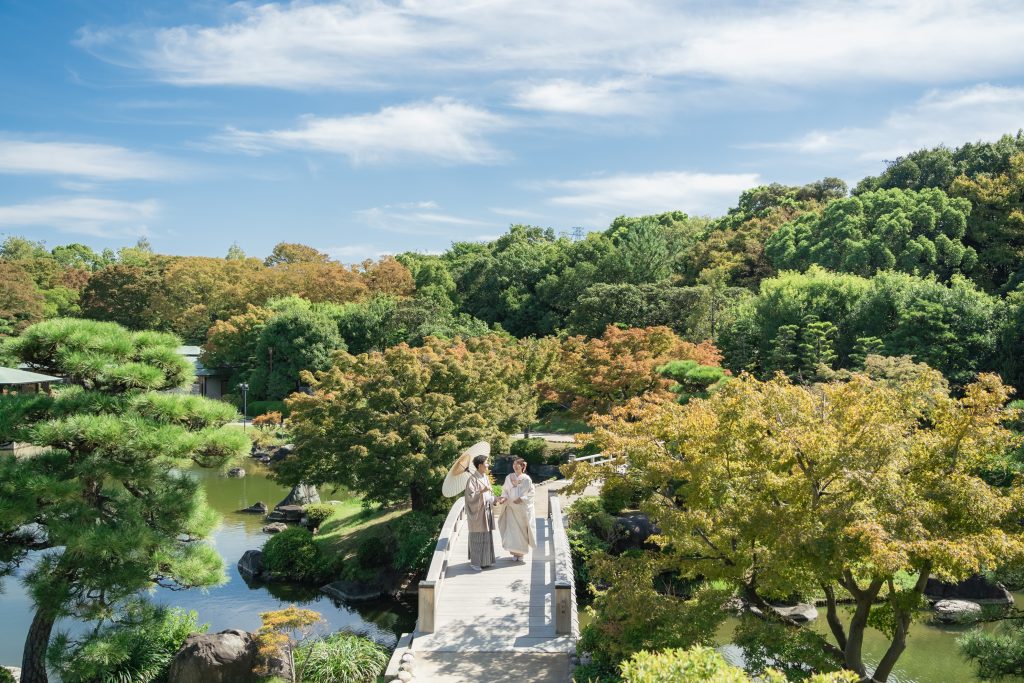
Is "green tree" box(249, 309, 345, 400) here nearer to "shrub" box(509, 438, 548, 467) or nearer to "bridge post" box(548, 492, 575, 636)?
"shrub" box(509, 438, 548, 467)

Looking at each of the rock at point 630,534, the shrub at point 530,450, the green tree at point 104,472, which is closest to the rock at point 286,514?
the shrub at point 530,450

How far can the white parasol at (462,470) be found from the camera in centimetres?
1284

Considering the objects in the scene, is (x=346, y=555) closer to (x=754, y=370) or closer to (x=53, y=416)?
(x=53, y=416)

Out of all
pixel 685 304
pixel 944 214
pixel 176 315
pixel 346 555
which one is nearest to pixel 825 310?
pixel 685 304

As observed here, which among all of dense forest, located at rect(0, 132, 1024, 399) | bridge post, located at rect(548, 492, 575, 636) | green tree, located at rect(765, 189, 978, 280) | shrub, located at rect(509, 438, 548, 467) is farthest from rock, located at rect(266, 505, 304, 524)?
green tree, located at rect(765, 189, 978, 280)

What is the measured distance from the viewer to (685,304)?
37719 mm

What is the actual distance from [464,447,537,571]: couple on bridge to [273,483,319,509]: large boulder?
41.9ft

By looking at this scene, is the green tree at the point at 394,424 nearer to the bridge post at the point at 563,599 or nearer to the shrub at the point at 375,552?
the shrub at the point at 375,552

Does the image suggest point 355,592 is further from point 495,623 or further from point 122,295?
point 122,295

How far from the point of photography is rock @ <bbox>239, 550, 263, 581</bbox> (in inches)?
730

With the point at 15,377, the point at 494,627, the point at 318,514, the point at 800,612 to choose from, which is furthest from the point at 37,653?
the point at 15,377

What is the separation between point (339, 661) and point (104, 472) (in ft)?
14.7

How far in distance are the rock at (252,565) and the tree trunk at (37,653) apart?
26.7 ft

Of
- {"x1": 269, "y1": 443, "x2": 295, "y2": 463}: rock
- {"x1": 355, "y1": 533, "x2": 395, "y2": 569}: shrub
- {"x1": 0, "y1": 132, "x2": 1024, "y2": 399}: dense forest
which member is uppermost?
{"x1": 0, "y1": 132, "x2": 1024, "y2": 399}: dense forest
